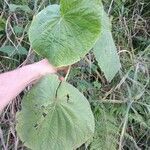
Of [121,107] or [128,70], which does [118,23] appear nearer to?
[128,70]

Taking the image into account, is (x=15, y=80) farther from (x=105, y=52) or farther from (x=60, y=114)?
(x=105, y=52)

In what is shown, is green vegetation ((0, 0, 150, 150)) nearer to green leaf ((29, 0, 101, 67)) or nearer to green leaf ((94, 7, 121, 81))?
green leaf ((94, 7, 121, 81))

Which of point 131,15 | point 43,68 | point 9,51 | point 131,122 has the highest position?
point 43,68

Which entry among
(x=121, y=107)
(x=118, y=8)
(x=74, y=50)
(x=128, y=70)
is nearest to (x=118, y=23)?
(x=118, y=8)

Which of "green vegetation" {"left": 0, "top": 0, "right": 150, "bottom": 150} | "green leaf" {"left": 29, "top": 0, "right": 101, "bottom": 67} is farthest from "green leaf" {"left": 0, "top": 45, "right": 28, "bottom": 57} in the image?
"green leaf" {"left": 29, "top": 0, "right": 101, "bottom": 67}

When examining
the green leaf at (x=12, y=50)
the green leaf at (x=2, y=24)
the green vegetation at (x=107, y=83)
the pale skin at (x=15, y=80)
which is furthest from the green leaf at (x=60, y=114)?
the green leaf at (x=2, y=24)
